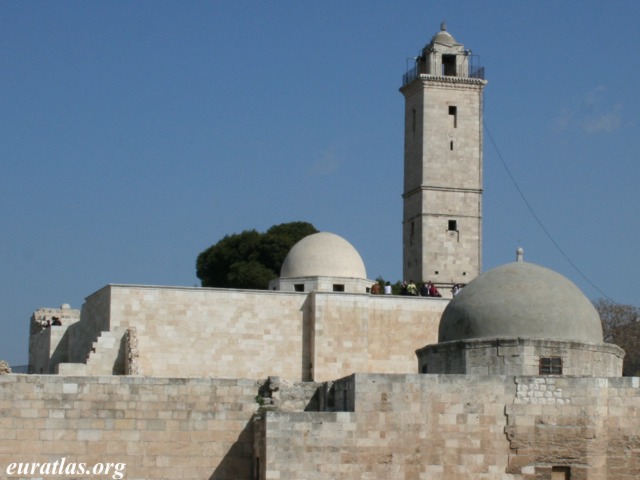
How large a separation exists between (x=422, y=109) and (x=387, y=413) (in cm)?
2465

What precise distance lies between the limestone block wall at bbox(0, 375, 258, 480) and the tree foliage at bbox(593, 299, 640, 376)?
66.7 ft

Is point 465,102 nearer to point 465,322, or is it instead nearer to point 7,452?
point 465,322

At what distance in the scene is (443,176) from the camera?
42.2 metres

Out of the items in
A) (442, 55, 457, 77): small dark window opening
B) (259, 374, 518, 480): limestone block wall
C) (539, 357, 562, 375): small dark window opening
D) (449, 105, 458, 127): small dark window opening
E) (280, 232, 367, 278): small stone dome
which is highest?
(442, 55, 457, 77): small dark window opening

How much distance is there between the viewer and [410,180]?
4303cm

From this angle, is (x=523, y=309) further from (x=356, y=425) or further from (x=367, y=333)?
(x=367, y=333)

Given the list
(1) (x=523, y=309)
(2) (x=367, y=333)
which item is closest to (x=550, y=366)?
(1) (x=523, y=309)

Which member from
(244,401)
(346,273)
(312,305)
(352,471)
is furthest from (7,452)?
(346,273)

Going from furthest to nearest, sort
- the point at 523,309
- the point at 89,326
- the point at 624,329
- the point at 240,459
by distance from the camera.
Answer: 1. the point at 624,329
2. the point at 89,326
3. the point at 523,309
4. the point at 240,459

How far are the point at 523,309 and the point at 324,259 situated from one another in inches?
456

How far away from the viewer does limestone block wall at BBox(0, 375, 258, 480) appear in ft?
63.4

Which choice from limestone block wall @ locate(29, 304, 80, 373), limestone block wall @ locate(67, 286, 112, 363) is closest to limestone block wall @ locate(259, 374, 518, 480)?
limestone block wall @ locate(67, 286, 112, 363)

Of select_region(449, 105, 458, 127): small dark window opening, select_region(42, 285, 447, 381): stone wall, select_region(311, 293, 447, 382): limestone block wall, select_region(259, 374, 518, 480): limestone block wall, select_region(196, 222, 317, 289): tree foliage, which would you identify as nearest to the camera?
select_region(259, 374, 518, 480): limestone block wall

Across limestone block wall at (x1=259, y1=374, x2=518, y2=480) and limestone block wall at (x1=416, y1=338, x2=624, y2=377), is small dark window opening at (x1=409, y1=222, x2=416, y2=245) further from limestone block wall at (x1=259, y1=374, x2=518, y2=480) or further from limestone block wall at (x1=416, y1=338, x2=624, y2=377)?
limestone block wall at (x1=259, y1=374, x2=518, y2=480)
